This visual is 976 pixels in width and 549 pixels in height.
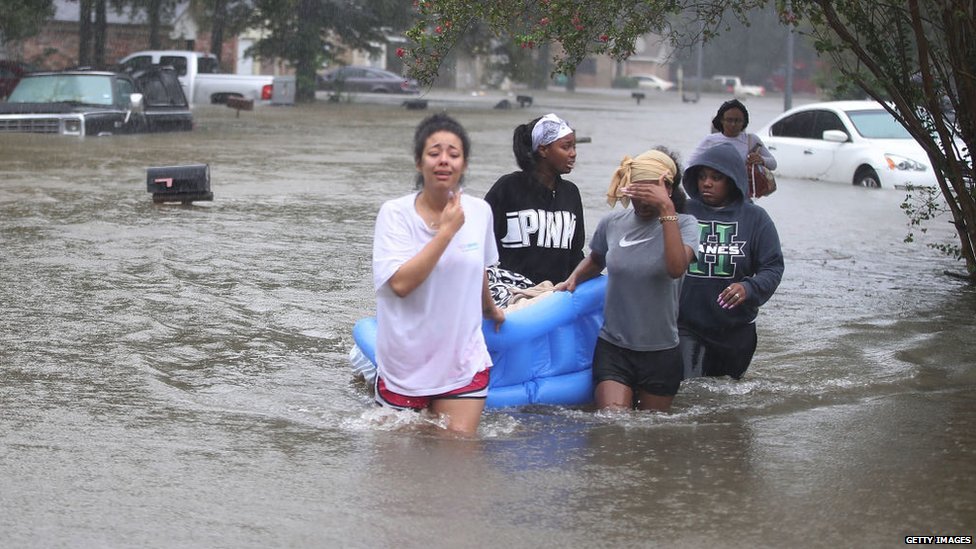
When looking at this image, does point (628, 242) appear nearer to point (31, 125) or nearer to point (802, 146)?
point (802, 146)

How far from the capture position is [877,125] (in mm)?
19547

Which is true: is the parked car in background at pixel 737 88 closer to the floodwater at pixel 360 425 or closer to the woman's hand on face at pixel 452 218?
the floodwater at pixel 360 425

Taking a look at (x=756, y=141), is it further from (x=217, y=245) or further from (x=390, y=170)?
(x=390, y=170)

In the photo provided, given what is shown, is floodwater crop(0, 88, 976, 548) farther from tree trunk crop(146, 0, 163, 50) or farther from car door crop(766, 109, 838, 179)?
tree trunk crop(146, 0, 163, 50)

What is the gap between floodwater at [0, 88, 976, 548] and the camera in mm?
5086

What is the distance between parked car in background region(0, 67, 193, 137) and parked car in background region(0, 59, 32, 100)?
11076mm

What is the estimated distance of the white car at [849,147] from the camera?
1884 cm

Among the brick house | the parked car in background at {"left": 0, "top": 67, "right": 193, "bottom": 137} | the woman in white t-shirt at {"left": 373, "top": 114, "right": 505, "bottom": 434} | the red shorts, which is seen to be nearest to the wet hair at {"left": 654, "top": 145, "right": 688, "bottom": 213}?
the woman in white t-shirt at {"left": 373, "top": 114, "right": 505, "bottom": 434}

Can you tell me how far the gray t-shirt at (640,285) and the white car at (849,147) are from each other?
41.8 ft

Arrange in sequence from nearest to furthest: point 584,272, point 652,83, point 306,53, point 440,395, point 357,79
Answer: point 440,395 < point 584,272 < point 306,53 < point 357,79 < point 652,83

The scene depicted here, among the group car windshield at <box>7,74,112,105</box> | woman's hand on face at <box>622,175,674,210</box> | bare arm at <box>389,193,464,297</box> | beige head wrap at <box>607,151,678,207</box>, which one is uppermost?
car windshield at <box>7,74,112,105</box>

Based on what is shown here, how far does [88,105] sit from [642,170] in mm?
20953

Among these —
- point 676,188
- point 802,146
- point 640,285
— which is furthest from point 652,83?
point 640,285

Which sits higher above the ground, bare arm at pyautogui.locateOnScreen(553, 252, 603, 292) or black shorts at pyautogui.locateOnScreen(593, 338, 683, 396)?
bare arm at pyautogui.locateOnScreen(553, 252, 603, 292)
